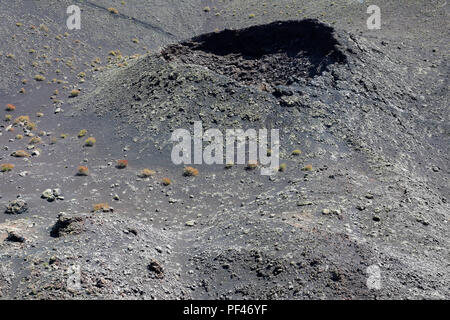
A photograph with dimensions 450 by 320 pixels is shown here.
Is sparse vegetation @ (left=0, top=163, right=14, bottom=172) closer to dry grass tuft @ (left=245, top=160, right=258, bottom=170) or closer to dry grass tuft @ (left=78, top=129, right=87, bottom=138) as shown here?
dry grass tuft @ (left=78, top=129, right=87, bottom=138)

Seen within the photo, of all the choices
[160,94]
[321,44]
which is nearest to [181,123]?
[160,94]

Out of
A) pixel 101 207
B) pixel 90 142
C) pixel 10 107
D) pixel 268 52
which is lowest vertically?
pixel 101 207

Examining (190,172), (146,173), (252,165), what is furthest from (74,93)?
(252,165)

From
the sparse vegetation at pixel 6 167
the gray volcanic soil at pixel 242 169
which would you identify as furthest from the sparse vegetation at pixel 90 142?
the sparse vegetation at pixel 6 167

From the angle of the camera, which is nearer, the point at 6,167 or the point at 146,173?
the point at 146,173

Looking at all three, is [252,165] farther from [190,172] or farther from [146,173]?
[146,173]

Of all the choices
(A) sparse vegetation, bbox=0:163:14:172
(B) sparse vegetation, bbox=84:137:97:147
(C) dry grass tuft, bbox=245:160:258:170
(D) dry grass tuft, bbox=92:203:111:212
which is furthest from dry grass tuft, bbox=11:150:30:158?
(C) dry grass tuft, bbox=245:160:258:170

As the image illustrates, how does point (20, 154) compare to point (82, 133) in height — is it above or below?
below
